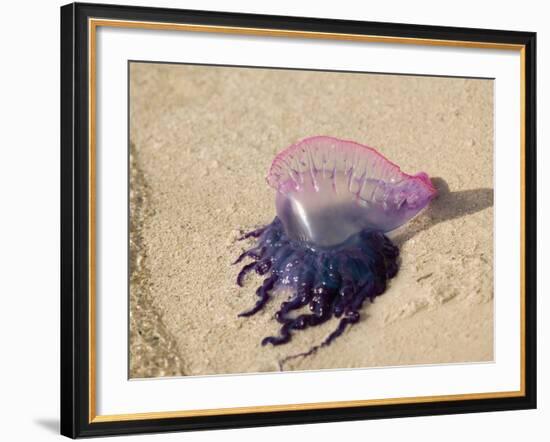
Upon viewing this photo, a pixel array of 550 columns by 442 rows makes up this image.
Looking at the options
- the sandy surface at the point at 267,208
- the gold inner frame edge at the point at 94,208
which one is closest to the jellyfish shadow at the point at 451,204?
the sandy surface at the point at 267,208

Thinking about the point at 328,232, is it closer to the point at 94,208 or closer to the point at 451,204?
the point at 451,204

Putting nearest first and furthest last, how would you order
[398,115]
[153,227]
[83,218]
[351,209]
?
[83,218] < [153,227] < [351,209] < [398,115]

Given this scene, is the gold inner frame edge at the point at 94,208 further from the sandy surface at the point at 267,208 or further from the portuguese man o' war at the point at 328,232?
the portuguese man o' war at the point at 328,232

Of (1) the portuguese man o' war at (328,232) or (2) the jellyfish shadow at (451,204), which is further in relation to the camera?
(2) the jellyfish shadow at (451,204)

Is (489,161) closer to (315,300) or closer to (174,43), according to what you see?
(315,300)

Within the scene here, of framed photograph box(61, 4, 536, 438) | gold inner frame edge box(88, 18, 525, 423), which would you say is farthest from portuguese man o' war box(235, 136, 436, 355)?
gold inner frame edge box(88, 18, 525, 423)

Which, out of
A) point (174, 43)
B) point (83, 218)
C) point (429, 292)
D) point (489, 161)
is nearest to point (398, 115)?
point (489, 161)
